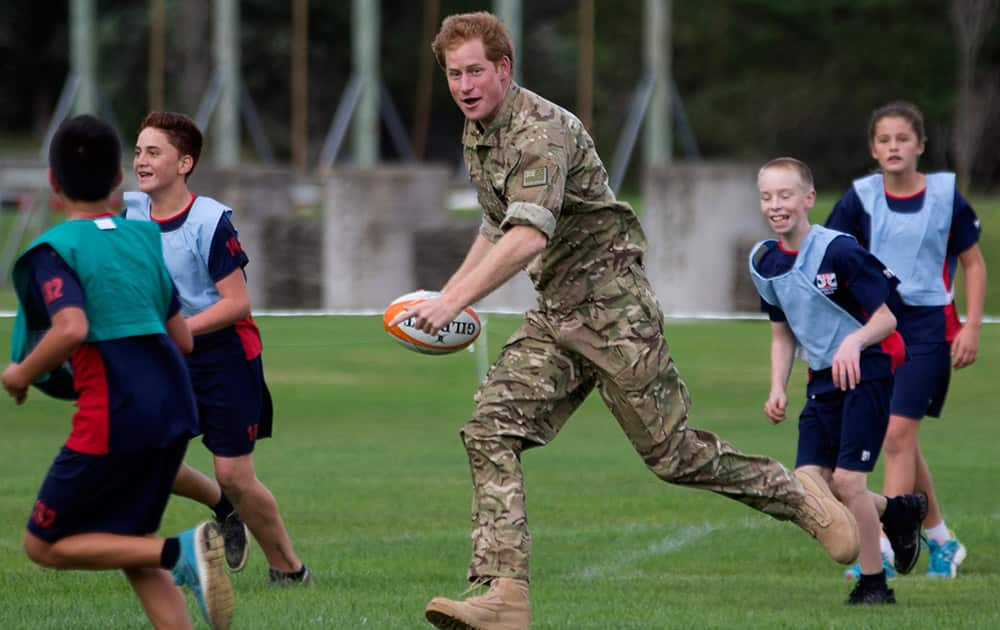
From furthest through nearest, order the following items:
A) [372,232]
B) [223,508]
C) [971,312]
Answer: [372,232] → [971,312] → [223,508]

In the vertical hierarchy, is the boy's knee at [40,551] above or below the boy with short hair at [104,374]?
below

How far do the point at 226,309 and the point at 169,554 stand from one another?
1583 millimetres

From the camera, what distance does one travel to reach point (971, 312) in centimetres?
838

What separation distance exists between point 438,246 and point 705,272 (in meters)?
3.47

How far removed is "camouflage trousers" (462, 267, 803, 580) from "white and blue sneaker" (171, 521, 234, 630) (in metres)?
1.04

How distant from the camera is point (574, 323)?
657 centimetres

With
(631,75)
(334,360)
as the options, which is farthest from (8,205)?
(334,360)

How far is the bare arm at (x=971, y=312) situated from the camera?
8312 millimetres

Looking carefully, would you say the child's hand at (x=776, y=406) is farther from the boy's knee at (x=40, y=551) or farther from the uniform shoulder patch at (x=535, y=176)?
the boy's knee at (x=40, y=551)

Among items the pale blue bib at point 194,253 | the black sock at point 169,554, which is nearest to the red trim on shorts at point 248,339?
the pale blue bib at point 194,253

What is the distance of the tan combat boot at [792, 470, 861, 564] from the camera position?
6848 mm

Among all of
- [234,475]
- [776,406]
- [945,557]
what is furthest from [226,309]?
[945,557]

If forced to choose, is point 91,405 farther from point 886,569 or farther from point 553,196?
point 886,569

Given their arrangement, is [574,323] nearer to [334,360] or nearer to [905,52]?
[334,360]
